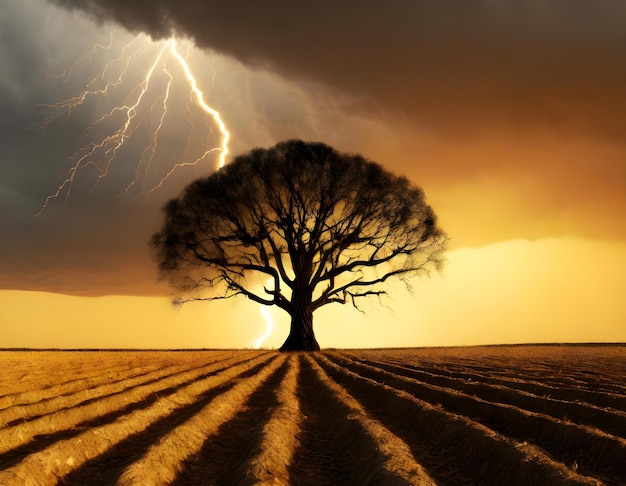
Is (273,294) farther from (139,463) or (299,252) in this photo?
(139,463)

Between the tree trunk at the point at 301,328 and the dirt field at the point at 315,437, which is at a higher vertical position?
the tree trunk at the point at 301,328

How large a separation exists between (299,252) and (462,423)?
21.6 metres

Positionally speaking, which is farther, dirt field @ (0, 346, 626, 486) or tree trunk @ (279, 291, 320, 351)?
tree trunk @ (279, 291, 320, 351)

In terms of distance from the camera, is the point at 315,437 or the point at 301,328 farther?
the point at 301,328

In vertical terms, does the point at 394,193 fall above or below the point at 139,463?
above

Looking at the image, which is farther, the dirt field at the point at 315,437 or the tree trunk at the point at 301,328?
the tree trunk at the point at 301,328

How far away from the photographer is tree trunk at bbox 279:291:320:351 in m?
26.0

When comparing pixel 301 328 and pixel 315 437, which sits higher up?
pixel 301 328

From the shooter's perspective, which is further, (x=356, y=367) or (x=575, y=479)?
(x=356, y=367)

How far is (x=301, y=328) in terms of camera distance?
85.7 feet

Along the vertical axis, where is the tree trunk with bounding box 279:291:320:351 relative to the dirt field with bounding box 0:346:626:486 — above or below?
above

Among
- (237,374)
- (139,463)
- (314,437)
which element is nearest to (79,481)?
(139,463)

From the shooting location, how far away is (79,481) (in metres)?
4.34

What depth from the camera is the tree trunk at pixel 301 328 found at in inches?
1024
